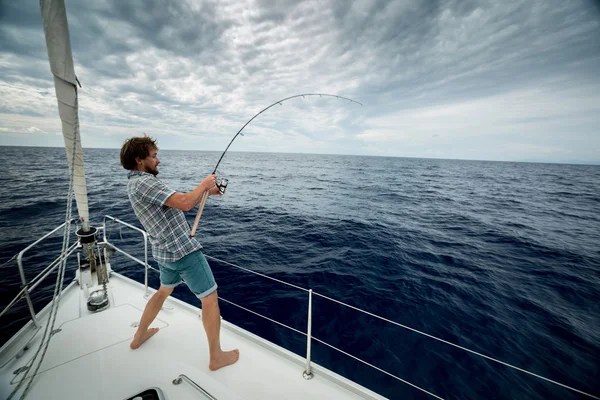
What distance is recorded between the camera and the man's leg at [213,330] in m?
2.16

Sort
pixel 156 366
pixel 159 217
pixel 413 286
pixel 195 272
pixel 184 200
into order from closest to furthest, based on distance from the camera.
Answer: pixel 184 200
pixel 159 217
pixel 195 272
pixel 156 366
pixel 413 286

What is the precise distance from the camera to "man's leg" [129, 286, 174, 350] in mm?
2365

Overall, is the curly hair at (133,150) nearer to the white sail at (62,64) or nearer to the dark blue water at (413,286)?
the white sail at (62,64)

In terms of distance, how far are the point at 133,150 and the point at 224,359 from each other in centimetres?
218

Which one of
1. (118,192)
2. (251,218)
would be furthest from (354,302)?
(118,192)

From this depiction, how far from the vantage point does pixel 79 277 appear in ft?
11.8

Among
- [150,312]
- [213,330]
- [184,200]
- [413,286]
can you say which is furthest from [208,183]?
[413,286]

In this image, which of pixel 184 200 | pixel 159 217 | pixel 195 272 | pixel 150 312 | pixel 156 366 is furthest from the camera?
pixel 150 312

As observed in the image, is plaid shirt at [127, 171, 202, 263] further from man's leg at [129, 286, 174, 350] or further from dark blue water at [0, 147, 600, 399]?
dark blue water at [0, 147, 600, 399]

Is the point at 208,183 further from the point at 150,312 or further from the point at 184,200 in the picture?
the point at 150,312

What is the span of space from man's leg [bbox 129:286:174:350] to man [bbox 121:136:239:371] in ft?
0.31

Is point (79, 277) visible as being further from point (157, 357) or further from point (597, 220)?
point (597, 220)

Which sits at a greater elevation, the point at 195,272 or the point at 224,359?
the point at 195,272

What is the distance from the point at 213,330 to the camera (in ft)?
7.24
